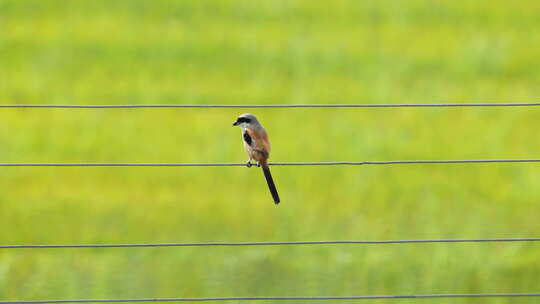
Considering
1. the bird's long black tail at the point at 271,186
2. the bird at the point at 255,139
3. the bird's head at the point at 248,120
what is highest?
the bird's head at the point at 248,120

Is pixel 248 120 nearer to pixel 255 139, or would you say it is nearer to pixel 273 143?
pixel 255 139

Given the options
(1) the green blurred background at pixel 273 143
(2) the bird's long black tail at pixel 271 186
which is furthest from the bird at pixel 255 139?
(1) the green blurred background at pixel 273 143

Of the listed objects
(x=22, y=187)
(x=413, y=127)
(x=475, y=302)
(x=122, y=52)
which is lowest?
(x=475, y=302)

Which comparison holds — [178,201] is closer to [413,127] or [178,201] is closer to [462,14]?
[413,127]

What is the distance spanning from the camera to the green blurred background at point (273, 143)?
5.58 m

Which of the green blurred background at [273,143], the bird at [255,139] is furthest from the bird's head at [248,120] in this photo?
the green blurred background at [273,143]

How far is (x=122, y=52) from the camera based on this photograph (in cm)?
862

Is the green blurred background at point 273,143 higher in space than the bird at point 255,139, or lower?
higher

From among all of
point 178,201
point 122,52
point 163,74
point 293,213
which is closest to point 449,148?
point 293,213

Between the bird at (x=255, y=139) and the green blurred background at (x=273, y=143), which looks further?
the green blurred background at (x=273, y=143)

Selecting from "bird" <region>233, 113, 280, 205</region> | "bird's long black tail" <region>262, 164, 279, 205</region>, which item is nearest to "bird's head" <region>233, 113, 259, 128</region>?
"bird" <region>233, 113, 280, 205</region>

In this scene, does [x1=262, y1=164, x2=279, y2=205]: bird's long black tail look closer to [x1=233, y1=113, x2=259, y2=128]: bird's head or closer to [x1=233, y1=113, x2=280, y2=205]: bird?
[x1=233, y1=113, x2=280, y2=205]: bird

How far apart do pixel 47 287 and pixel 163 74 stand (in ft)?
10.6

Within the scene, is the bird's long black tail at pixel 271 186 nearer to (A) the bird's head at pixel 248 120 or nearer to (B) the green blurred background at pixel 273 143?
(A) the bird's head at pixel 248 120
